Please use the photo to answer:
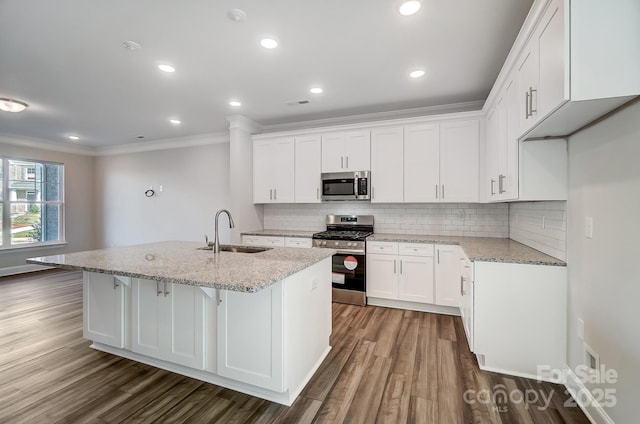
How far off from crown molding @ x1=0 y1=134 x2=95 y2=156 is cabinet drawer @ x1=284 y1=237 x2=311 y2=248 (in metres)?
5.60

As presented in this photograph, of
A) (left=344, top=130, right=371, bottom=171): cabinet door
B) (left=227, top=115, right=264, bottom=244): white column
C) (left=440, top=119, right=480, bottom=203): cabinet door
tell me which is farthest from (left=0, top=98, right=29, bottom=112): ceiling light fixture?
(left=440, top=119, right=480, bottom=203): cabinet door

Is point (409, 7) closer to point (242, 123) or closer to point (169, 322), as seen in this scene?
point (169, 322)

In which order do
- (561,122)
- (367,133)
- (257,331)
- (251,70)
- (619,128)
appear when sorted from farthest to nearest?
(367,133) < (251,70) < (257,331) < (561,122) < (619,128)

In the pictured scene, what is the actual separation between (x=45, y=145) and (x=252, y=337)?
6.85 metres

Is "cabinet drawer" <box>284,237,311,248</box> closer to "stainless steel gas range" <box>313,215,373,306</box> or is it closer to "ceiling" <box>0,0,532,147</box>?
"stainless steel gas range" <box>313,215,373,306</box>

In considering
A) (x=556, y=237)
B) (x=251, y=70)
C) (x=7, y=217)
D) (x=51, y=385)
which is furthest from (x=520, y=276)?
(x=7, y=217)

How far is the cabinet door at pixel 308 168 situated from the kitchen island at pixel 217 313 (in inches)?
75.3

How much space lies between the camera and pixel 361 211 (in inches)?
172

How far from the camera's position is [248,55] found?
2596 mm

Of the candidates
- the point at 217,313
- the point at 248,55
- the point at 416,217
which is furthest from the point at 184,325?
the point at 416,217

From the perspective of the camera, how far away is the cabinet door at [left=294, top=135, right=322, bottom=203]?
4270mm

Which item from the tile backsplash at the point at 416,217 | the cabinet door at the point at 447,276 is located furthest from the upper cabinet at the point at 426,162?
the cabinet door at the point at 447,276

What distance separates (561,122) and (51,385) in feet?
12.8

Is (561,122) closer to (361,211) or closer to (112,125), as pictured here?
(361,211)
